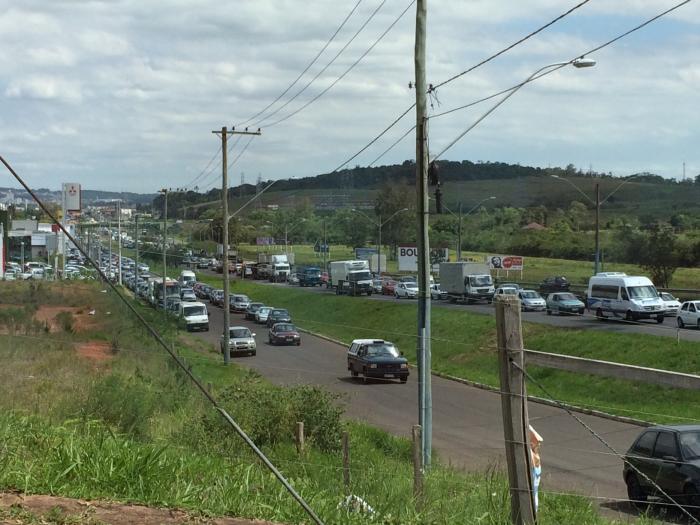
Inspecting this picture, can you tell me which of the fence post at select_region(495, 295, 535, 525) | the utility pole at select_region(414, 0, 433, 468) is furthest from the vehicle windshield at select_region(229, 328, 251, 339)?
the fence post at select_region(495, 295, 535, 525)

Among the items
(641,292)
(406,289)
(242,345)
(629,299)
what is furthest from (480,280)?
(242,345)

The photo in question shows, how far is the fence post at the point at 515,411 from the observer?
24.1 feet

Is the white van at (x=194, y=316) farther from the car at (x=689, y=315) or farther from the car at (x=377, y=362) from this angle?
the car at (x=689, y=315)

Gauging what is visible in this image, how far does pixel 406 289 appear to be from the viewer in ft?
203

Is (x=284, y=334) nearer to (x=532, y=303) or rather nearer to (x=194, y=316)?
(x=194, y=316)

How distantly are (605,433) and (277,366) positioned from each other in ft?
54.5

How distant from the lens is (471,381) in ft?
108

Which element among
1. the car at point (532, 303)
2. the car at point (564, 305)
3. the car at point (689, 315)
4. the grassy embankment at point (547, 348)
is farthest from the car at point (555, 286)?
the car at point (689, 315)

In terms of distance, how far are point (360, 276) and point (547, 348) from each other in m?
28.9

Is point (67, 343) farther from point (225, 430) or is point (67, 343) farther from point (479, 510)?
point (479, 510)

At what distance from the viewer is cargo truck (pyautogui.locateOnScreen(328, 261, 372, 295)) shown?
6556cm

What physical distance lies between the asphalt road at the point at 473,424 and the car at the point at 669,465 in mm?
572

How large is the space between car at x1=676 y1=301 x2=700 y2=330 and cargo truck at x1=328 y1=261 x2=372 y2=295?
91.9ft

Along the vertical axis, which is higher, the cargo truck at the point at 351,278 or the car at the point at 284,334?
the cargo truck at the point at 351,278
